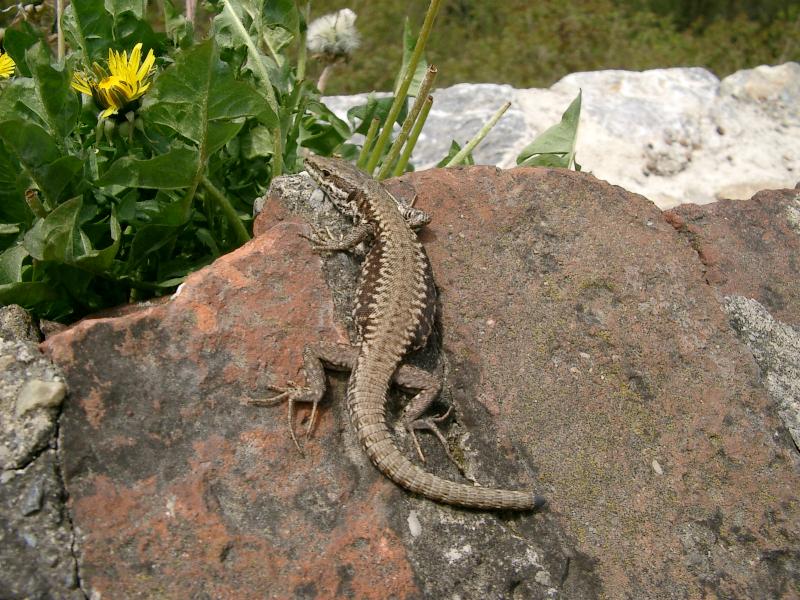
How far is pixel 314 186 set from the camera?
443 centimetres

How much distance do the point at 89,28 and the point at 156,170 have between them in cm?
130

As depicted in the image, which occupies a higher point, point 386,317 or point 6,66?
point 6,66

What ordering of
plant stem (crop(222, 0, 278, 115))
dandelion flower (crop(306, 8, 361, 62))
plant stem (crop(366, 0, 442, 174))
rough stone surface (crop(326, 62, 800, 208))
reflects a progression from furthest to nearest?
rough stone surface (crop(326, 62, 800, 208))
dandelion flower (crop(306, 8, 361, 62))
plant stem (crop(222, 0, 278, 115))
plant stem (crop(366, 0, 442, 174))

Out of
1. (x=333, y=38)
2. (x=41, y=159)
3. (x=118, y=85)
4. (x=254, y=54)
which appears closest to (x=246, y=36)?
(x=254, y=54)

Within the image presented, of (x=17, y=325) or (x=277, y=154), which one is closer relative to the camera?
(x=17, y=325)

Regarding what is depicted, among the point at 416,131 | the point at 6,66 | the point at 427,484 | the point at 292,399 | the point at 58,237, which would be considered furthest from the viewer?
the point at 416,131

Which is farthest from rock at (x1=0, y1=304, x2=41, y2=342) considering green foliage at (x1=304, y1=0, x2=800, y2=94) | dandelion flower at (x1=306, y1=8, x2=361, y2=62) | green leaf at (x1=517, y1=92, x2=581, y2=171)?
green foliage at (x1=304, y1=0, x2=800, y2=94)

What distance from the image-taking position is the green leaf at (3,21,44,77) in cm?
419

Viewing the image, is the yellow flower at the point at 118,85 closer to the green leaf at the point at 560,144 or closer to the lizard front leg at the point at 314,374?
the lizard front leg at the point at 314,374

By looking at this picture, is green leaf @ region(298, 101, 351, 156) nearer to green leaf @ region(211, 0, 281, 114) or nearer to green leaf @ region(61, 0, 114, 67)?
green leaf @ region(211, 0, 281, 114)

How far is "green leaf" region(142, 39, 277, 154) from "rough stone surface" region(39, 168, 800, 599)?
0.56m

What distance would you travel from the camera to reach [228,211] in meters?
4.29

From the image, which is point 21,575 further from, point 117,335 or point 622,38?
point 622,38

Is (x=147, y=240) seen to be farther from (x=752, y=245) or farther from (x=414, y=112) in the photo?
(x=752, y=245)
